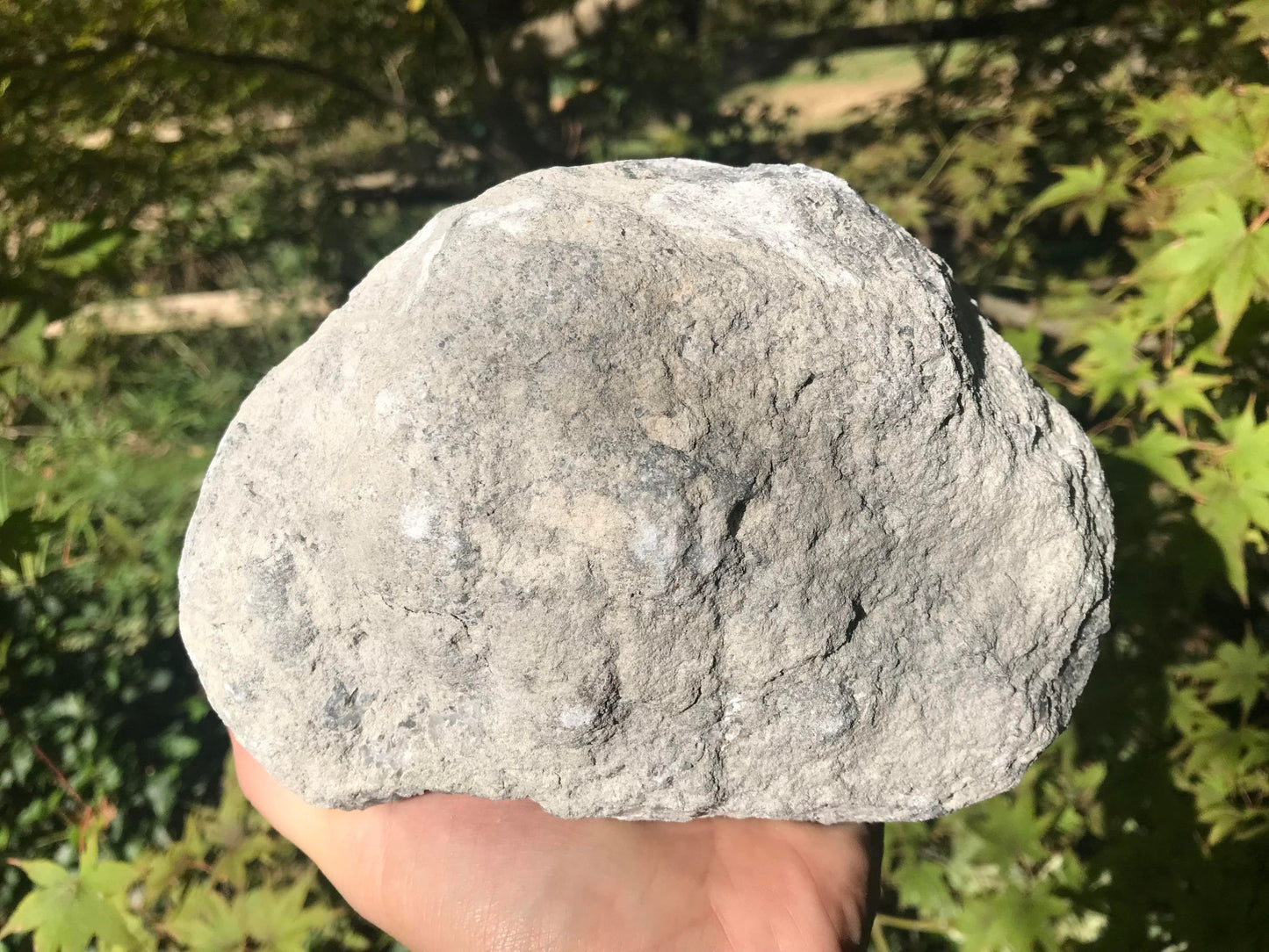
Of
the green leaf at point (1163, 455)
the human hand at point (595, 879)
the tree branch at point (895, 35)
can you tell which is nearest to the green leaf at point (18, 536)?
the human hand at point (595, 879)

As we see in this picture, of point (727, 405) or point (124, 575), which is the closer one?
point (727, 405)

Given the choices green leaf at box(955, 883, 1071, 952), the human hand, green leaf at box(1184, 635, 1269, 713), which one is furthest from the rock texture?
green leaf at box(1184, 635, 1269, 713)

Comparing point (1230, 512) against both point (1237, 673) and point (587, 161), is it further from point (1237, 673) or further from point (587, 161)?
point (587, 161)

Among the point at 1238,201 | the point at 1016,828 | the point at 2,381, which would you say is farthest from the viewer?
the point at 1016,828

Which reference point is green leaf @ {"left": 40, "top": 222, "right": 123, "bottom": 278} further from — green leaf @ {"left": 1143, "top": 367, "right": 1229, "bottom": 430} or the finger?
green leaf @ {"left": 1143, "top": 367, "right": 1229, "bottom": 430}

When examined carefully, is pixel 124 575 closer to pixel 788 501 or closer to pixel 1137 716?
pixel 788 501

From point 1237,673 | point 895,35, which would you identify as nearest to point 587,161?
point 895,35

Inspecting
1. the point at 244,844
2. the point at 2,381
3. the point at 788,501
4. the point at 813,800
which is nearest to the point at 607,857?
the point at 813,800
